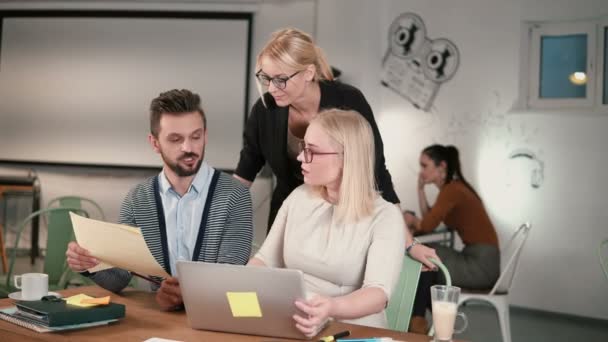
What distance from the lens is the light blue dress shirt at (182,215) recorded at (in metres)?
1.97

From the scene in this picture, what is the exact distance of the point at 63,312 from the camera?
148cm

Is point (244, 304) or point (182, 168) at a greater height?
point (182, 168)

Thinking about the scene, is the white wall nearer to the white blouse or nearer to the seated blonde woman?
the seated blonde woman

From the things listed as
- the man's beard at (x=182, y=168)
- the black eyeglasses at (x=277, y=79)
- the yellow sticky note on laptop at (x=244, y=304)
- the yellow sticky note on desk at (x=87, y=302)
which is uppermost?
the black eyeglasses at (x=277, y=79)

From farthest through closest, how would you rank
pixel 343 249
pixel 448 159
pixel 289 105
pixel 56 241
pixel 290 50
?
pixel 448 159, pixel 56 241, pixel 289 105, pixel 290 50, pixel 343 249

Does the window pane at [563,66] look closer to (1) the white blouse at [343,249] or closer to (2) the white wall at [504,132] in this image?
(2) the white wall at [504,132]

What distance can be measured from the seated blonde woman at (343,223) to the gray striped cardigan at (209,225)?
103mm

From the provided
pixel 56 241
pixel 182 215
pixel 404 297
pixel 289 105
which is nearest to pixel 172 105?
pixel 182 215

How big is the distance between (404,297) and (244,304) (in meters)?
0.62

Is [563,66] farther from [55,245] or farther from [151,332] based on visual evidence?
[151,332]

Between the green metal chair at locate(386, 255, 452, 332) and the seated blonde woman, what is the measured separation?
64mm

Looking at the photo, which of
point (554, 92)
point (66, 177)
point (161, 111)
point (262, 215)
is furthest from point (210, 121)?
point (161, 111)

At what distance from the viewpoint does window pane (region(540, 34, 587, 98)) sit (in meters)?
4.93

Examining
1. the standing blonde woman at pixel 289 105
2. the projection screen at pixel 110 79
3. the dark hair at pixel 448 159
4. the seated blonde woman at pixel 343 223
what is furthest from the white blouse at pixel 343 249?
the projection screen at pixel 110 79
